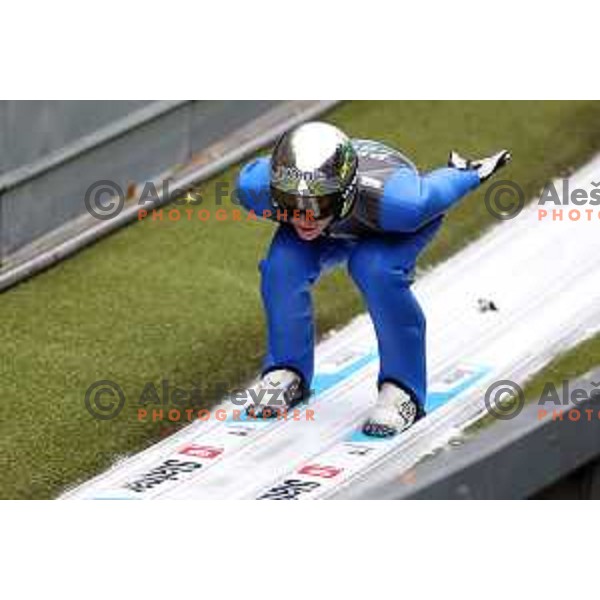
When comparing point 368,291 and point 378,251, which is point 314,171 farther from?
point 368,291

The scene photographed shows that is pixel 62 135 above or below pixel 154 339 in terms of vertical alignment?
above

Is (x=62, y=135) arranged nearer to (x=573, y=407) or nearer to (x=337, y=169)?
(x=337, y=169)

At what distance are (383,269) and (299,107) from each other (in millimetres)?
4762

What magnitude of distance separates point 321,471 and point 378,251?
1032 millimetres

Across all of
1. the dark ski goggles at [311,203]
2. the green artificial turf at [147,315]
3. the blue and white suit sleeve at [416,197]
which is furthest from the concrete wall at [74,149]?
the blue and white suit sleeve at [416,197]

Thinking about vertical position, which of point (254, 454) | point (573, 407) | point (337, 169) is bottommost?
point (254, 454)

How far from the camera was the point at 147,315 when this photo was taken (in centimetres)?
1076

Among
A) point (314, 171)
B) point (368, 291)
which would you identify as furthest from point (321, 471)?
point (314, 171)

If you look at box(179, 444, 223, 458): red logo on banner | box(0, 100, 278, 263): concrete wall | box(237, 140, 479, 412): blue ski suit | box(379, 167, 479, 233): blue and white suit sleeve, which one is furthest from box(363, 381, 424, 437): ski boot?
box(0, 100, 278, 263): concrete wall

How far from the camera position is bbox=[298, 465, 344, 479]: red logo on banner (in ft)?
30.1

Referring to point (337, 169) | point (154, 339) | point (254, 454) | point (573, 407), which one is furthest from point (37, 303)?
point (573, 407)

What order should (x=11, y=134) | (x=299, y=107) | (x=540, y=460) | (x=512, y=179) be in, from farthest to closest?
(x=299, y=107) < (x=512, y=179) < (x=11, y=134) < (x=540, y=460)

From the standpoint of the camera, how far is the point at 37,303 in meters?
10.9

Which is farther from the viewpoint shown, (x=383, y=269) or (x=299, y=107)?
(x=299, y=107)
